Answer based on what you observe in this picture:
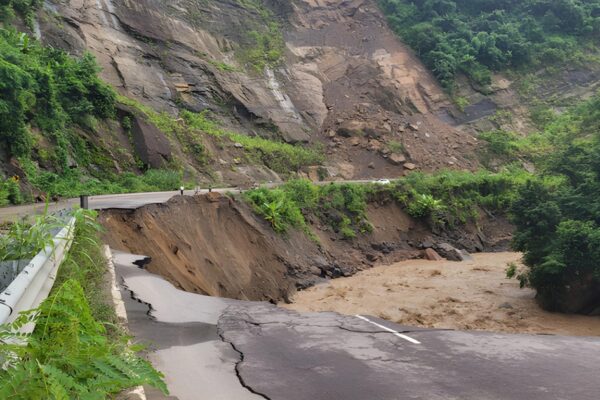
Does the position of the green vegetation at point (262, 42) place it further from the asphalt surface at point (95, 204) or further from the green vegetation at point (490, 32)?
the asphalt surface at point (95, 204)

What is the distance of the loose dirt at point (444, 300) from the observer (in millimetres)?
14695

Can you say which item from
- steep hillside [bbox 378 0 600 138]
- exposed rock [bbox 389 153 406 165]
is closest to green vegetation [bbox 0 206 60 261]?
exposed rock [bbox 389 153 406 165]

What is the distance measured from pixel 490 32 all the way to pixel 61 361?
178 feet

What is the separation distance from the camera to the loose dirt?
14695 mm

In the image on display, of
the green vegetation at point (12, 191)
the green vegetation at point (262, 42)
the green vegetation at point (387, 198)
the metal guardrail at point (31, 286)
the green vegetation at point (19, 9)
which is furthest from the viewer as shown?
the green vegetation at point (262, 42)

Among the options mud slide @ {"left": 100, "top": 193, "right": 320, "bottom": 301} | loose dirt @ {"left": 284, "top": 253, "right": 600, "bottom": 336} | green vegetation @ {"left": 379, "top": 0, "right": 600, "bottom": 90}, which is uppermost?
green vegetation @ {"left": 379, "top": 0, "right": 600, "bottom": 90}

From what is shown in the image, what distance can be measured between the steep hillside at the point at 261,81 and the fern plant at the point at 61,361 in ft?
66.5

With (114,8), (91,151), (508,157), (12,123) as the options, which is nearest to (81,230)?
(12,123)

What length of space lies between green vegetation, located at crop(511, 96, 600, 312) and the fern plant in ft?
46.0

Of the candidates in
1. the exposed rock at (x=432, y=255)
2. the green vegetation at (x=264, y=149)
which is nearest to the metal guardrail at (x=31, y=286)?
the exposed rock at (x=432, y=255)

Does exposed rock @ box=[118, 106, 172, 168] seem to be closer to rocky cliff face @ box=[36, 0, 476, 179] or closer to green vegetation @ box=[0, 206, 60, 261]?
rocky cliff face @ box=[36, 0, 476, 179]

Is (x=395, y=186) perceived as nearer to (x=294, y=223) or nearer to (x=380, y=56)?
(x=294, y=223)

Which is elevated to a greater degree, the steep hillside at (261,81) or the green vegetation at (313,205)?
the steep hillside at (261,81)

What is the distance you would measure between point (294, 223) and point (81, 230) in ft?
45.3
